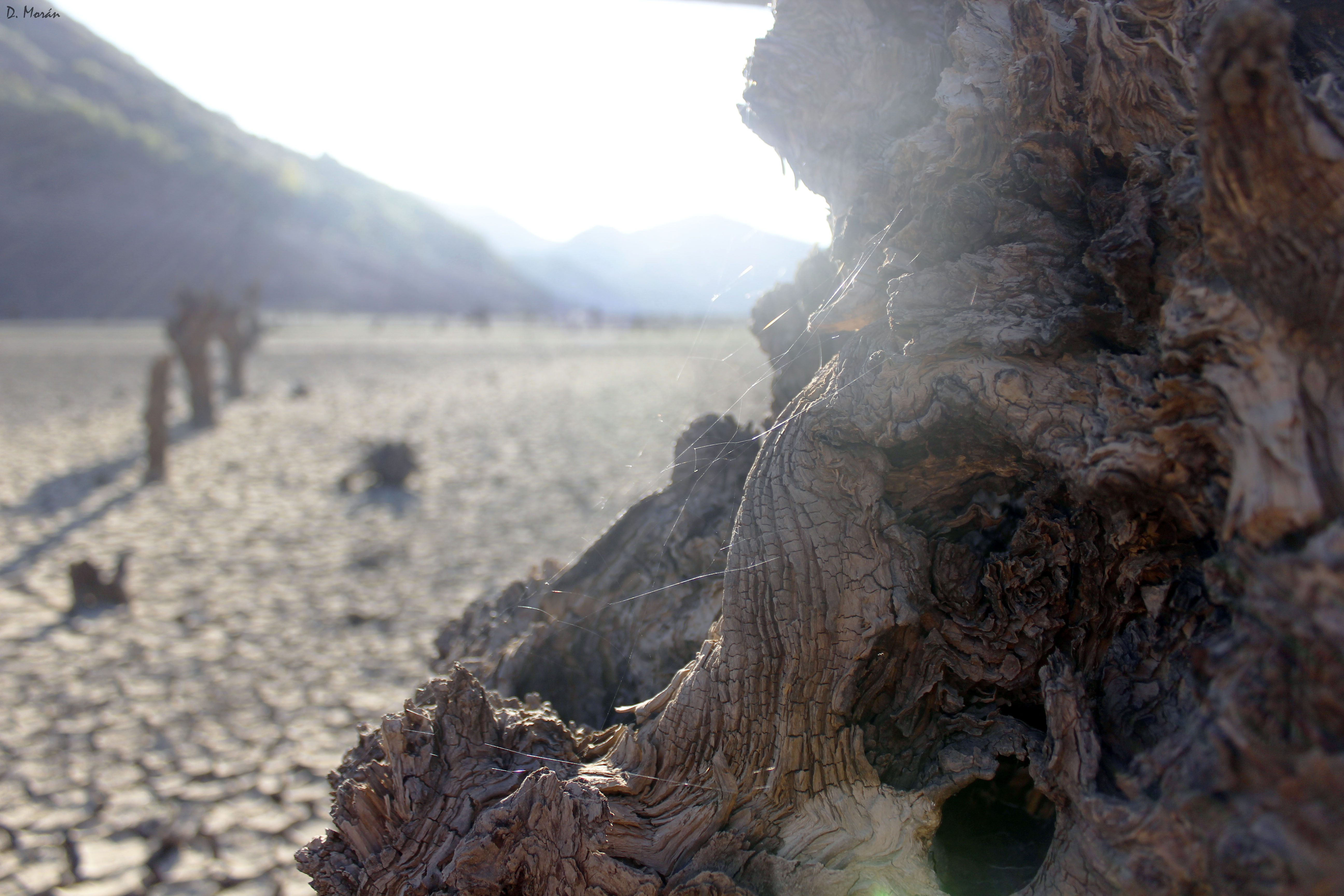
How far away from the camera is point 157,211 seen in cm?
6756

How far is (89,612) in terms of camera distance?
5410mm

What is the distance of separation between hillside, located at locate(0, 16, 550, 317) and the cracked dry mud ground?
41506mm

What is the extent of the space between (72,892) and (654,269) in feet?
11.7

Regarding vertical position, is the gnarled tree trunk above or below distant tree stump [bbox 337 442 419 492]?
above

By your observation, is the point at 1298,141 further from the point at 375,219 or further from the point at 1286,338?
the point at 375,219

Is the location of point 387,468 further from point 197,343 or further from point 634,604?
point 634,604

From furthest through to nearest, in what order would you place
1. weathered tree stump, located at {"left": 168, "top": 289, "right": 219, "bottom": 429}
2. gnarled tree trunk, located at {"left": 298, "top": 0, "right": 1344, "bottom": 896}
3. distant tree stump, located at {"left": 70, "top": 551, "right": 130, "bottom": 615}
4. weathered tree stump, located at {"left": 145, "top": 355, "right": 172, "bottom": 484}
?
weathered tree stump, located at {"left": 168, "top": 289, "right": 219, "bottom": 429}, weathered tree stump, located at {"left": 145, "top": 355, "right": 172, "bottom": 484}, distant tree stump, located at {"left": 70, "top": 551, "right": 130, "bottom": 615}, gnarled tree trunk, located at {"left": 298, "top": 0, "right": 1344, "bottom": 896}

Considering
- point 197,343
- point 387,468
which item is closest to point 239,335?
point 197,343

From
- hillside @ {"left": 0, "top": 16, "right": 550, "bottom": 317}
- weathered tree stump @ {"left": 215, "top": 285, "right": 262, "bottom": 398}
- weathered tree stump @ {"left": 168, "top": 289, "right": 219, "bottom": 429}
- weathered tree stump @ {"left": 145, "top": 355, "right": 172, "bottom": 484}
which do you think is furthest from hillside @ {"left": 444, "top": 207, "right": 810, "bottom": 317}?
hillside @ {"left": 0, "top": 16, "right": 550, "bottom": 317}

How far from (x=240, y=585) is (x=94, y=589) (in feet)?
3.03

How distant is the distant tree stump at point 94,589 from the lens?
5.40 m

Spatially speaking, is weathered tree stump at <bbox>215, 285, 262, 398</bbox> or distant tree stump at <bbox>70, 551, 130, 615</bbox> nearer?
distant tree stump at <bbox>70, 551, 130, 615</bbox>

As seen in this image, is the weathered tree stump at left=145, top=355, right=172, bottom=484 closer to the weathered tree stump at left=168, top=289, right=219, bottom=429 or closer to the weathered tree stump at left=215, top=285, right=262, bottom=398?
the weathered tree stump at left=168, top=289, right=219, bottom=429

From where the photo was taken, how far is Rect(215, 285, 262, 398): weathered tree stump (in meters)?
14.2
